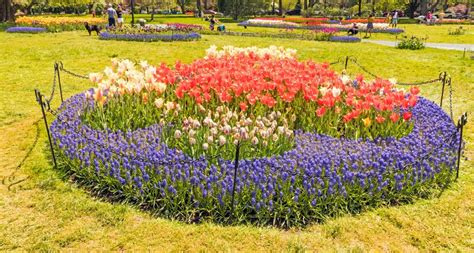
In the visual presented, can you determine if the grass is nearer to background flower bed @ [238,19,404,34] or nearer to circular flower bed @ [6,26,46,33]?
circular flower bed @ [6,26,46,33]

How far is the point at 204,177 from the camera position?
215 inches

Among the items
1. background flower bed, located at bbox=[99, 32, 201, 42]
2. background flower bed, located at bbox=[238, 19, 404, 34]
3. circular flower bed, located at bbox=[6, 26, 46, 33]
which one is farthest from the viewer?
background flower bed, located at bbox=[238, 19, 404, 34]

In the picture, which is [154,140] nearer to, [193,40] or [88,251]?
[88,251]

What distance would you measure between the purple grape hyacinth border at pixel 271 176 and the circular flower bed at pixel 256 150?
0.06 ft

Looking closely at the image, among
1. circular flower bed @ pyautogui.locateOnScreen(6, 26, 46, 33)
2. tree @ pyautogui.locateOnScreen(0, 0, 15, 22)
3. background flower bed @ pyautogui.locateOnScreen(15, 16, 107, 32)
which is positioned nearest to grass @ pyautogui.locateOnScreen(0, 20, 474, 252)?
circular flower bed @ pyautogui.locateOnScreen(6, 26, 46, 33)

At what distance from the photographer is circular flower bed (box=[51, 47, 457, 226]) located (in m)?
5.45

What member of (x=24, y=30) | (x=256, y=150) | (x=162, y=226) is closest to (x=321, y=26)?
(x=24, y=30)

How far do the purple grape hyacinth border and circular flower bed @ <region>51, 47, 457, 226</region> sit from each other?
0.02 meters

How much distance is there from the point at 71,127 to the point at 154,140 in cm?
182

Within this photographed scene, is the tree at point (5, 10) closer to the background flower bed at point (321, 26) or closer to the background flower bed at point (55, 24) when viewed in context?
the background flower bed at point (55, 24)

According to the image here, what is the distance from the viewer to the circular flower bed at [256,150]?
5.45 metres

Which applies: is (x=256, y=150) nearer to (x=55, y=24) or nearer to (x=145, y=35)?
(x=145, y=35)

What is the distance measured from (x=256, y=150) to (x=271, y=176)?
889mm

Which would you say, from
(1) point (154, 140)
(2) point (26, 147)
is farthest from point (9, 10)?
(1) point (154, 140)
